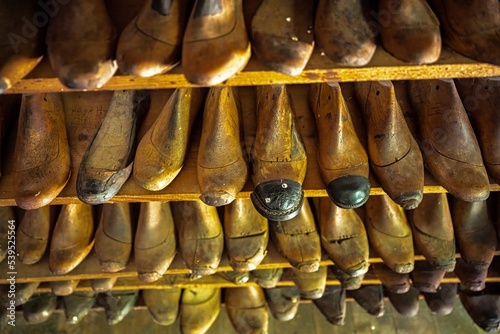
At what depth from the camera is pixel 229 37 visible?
1.88 feet

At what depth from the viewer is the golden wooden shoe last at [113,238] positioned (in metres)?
1.05

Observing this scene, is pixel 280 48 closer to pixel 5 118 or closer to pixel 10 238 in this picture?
pixel 5 118

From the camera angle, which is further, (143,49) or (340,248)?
(340,248)

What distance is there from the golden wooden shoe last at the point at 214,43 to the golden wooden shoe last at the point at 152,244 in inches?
21.5

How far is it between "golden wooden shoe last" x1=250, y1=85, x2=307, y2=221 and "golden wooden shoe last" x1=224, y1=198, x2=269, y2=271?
0.91ft

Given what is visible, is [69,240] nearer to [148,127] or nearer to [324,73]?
[148,127]

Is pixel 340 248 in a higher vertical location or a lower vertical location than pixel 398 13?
lower

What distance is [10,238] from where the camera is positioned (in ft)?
3.60

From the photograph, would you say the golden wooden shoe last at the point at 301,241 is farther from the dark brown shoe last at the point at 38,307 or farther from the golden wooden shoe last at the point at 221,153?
the dark brown shoe last at the point at 38,307

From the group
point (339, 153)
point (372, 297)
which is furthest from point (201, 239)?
point (372, 297)

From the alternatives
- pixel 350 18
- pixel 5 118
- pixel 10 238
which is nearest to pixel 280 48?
pixel 350 18

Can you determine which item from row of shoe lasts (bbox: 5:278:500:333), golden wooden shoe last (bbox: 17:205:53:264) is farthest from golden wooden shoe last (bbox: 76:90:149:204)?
row of shoe lasts (bbox: 5:278:500:333)

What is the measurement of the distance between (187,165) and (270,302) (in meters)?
0.80

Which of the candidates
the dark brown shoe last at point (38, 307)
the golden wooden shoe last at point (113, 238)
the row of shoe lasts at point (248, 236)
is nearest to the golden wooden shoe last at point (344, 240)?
the row of shoe lasts at point (248, 236)
